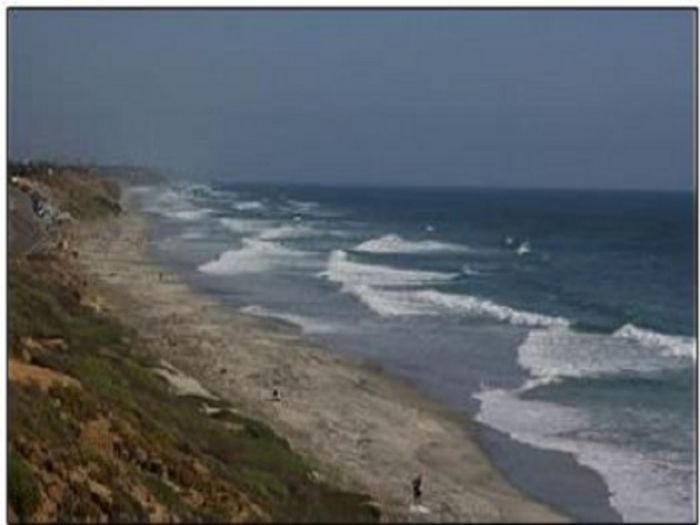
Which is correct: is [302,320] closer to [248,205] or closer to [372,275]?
[372,275]

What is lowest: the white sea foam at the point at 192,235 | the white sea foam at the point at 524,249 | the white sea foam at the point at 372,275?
the white sea foam at the point at 524,249

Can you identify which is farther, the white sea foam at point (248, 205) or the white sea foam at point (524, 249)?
the white sea foam at point (248, 205)

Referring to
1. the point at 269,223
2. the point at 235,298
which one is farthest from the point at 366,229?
the point at 235,298

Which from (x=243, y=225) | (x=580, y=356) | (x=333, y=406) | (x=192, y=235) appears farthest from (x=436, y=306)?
(x=243, y=225)

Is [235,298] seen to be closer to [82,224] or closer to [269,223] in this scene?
[82,224]

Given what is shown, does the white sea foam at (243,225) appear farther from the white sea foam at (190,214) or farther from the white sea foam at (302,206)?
the white sea foam at (302,206)

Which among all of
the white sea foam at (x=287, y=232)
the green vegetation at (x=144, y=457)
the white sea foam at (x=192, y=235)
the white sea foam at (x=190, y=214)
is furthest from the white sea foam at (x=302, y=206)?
the green vegetation at (x=144, y=457)
